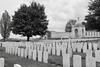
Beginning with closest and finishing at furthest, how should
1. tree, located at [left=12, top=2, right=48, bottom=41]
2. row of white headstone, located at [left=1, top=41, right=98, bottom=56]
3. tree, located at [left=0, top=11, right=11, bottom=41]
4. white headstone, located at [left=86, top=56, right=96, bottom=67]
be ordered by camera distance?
white headstone, located at [left=86, top=56, right=96, bottom=67] → row of white headstone, located at [left=1, top=41, right=98, bottom=56] → tree, located at [left=12, top=2, right=48, bottom=41] → tree, located at [left=0, top=11, right=11, bottom=41]

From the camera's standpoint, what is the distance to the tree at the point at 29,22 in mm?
27125

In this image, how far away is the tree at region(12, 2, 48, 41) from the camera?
89.0 ft

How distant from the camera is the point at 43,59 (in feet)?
22.8

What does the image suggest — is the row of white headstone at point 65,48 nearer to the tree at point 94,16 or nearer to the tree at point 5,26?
the tree at point 94,16

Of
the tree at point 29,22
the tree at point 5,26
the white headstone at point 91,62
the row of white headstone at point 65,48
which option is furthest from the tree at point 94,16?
the tree at point 5,26

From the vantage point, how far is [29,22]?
27312 mm

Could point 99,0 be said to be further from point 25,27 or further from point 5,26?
point 5,26

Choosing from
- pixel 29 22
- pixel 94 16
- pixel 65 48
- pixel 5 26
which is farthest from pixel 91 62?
pixel 5 26

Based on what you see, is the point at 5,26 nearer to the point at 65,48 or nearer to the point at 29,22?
the point at 29,22

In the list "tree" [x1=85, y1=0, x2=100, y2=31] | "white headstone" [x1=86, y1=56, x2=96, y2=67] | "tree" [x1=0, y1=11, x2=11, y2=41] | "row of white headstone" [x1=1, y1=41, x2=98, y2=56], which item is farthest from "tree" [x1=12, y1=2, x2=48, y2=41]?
"white headstone" [x1=86, y1=56, x2=96, y2=67]

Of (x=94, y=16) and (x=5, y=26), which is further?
(x=5, y=26)

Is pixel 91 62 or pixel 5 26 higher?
pixel 5 26

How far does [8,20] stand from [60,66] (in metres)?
33.2

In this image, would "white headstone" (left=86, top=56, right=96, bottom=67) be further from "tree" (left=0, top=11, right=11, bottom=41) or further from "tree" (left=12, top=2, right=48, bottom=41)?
"tree" (left=0, top=11, right=11, bottom=41)
